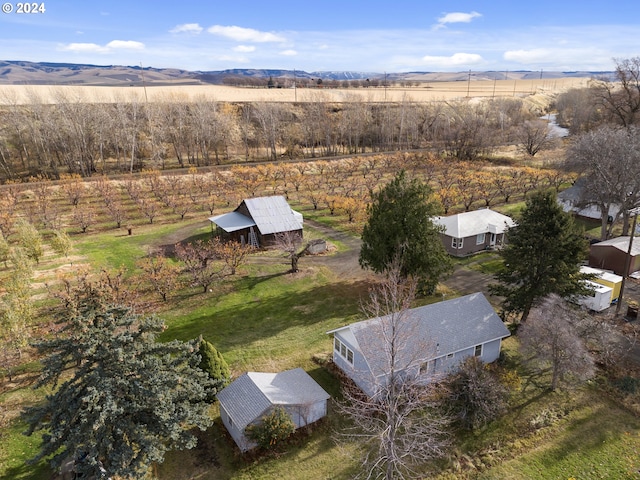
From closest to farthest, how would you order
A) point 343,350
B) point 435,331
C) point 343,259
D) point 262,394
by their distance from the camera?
point 262,394, point 435,331, point 343,350, point 343,259

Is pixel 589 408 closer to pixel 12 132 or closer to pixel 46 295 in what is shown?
pixel 46 295

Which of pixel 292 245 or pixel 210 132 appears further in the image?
pixel 210 132

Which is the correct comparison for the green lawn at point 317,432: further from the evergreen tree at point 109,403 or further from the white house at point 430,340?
the evergreen tree at point 109,403

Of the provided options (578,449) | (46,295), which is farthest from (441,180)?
(46,295)

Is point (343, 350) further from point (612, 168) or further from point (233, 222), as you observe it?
point (612, 168)

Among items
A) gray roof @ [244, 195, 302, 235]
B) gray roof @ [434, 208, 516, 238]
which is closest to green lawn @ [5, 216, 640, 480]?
gray roof @ [244, 195, 302, 235]

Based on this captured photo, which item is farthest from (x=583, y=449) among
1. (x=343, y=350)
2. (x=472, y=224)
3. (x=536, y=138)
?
(x=536, y=138)

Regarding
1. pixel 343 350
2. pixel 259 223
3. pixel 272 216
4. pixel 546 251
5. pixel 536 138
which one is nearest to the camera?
pixel 343 350

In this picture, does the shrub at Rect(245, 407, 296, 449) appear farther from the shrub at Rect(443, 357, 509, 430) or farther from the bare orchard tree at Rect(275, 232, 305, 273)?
the bare orchard tree at Rect(275, 232, 305, 273)
